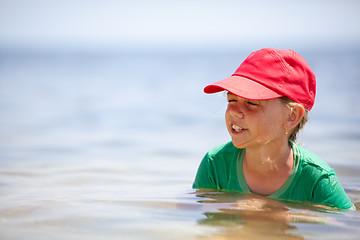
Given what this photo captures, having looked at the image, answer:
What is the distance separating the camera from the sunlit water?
91.7 inches

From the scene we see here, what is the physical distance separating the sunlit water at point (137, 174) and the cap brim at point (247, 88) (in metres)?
0.62

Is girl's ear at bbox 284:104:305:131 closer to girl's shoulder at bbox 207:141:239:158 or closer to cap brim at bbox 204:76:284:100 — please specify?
cap brim at bbox 204:76:284:100

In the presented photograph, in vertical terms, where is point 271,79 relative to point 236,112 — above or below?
above

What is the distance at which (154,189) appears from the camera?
3.74 m

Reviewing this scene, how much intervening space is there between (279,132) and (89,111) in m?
6.93

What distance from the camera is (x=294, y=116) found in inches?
112

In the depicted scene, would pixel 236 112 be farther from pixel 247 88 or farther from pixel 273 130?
pixel 273 130

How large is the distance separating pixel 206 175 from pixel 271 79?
31.6 inches

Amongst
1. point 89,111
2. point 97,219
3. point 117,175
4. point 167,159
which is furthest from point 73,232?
point 89,111

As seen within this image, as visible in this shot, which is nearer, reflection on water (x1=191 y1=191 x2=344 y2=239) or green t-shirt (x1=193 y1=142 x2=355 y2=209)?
reflection on water (x1=191 y1=191 x2=344 y2=239)

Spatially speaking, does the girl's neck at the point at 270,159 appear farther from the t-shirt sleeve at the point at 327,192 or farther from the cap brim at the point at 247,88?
the cap brim at the point at 247,88

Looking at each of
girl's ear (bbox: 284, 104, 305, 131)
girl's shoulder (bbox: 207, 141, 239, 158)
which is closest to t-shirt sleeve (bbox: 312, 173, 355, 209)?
girl's ear (bbox: 284, 104, 305, 131)

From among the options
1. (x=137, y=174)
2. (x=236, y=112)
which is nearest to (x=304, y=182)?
(x=236, y=112)

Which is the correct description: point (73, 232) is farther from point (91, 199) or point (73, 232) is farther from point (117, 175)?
point (117, 175)
